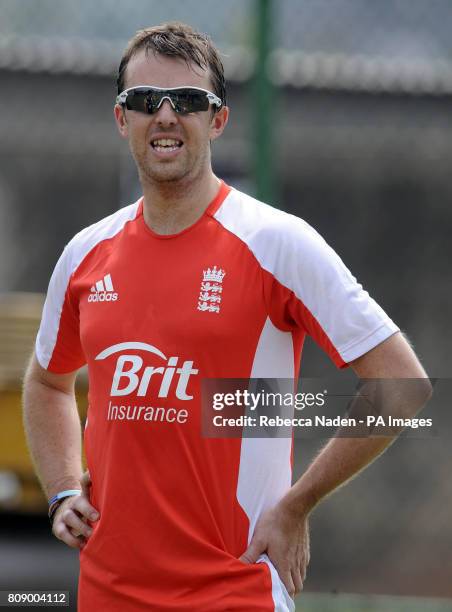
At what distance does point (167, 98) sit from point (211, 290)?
51cm

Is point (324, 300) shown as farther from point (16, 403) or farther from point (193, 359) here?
point (16, 403)

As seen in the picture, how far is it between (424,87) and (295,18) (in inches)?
33.2

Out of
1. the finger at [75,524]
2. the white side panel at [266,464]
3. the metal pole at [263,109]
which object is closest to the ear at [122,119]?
the white side panel at [266,464]

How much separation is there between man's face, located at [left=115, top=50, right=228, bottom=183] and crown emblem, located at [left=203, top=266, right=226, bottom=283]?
265 millimetres

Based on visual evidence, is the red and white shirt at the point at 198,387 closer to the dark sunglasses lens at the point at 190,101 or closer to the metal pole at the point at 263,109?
the dark sunglasses lens at the point at 190,101

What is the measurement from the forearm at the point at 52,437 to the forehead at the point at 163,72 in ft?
3.02

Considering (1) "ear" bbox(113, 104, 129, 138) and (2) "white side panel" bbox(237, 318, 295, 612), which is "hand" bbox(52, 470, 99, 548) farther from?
(1) "ear" bbox(113, 104, 129, 138)

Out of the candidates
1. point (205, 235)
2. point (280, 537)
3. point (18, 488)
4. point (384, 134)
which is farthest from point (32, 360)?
point (384, 134)

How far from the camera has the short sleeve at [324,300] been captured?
2.86 metres

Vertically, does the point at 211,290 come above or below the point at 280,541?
above

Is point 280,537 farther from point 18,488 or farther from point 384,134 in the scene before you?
point 384,134

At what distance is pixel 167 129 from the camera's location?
3068mm

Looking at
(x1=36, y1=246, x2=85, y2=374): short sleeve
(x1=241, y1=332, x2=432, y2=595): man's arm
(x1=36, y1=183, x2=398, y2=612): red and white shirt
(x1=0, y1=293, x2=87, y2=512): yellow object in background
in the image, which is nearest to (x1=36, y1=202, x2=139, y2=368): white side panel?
(x1=36, y1=246, x2=85, y2=374): short sleeve

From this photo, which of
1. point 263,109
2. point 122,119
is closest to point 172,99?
point 122,119
